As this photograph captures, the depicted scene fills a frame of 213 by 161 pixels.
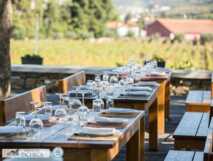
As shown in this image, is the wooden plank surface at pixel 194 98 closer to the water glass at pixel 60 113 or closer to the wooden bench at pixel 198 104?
the wooden bench at pixel 198 104

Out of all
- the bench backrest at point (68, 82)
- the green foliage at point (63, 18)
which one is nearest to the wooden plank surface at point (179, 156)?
the bench backrest at point (68, 82)

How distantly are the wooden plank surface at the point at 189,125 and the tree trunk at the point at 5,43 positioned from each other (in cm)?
260

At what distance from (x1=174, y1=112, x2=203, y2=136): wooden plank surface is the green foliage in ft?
108

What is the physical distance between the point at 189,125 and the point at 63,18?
3807 cm

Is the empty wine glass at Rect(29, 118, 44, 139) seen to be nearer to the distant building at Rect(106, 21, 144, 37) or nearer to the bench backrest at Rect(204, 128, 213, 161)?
the bench backrest at Rect(204, 128, 213, 161)

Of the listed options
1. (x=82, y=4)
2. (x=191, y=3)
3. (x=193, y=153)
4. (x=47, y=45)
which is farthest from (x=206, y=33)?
(x=193, y=153)

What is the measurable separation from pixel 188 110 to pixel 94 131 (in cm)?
A: 373

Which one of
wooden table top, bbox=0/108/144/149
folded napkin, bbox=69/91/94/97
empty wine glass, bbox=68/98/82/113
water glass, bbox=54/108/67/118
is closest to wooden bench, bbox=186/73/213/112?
folded napkin, bbox=69/91/94/97

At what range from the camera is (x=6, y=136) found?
397 centimetres

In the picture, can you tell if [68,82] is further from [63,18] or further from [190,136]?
[63,18]

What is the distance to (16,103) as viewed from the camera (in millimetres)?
5453

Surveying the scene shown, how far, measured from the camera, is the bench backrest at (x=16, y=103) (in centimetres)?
517

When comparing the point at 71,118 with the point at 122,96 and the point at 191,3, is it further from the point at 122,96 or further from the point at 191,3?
the point at 191,3

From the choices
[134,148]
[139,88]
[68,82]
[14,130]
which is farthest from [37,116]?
[68,82]
